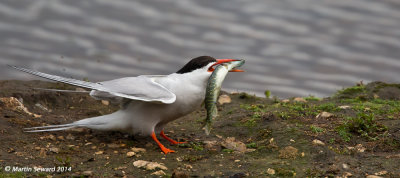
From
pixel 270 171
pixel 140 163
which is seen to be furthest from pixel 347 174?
pixel 140 163

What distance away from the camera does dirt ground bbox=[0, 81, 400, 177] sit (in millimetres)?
4086

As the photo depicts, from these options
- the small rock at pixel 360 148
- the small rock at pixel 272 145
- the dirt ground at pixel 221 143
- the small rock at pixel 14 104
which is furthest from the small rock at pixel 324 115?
the small rock at pixel 14 104

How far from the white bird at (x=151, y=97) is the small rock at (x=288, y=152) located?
37.2 inches

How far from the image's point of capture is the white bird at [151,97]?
4727 millimetres

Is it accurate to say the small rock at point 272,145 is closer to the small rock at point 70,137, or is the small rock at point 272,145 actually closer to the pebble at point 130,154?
the pebble at point 130,154

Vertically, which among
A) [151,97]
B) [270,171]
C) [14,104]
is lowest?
[270,171]

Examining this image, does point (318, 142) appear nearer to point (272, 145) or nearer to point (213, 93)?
point (272, 145)

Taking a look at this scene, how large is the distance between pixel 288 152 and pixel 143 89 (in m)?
1.42

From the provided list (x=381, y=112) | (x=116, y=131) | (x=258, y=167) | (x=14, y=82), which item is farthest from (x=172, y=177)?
(x=14, y=82)

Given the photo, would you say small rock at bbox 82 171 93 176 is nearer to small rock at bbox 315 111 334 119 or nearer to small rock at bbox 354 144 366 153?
small rock at bbox 354 144 366 153

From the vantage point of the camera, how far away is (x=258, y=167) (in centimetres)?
413

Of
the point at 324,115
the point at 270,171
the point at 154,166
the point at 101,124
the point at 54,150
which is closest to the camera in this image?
the point at 270,171

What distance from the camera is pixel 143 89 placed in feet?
15.6

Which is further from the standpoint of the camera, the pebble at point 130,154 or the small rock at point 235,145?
the small rock at point 235,145
